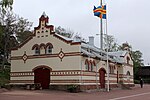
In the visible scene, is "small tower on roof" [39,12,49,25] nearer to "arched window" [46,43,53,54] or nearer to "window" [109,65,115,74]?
"arched window" [46,43,53,54]

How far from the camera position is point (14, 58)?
126 ft

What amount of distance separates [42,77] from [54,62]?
114 inches

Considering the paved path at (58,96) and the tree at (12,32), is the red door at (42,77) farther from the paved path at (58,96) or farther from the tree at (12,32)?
the tree at (12,32)

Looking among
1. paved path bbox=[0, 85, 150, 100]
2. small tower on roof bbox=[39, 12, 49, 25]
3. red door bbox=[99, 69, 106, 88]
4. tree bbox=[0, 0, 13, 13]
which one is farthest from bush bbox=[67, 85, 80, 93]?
tree bbox=[0, 0, 13, 13]

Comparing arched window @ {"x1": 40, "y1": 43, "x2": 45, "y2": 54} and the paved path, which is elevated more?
arched window @ {"x1": 40, "y1": 43, "x2": 45, "y2": 54}

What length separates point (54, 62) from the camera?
34656mm

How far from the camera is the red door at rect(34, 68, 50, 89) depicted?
35.7m

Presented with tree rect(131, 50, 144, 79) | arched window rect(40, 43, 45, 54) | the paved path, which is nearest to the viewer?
the paved path

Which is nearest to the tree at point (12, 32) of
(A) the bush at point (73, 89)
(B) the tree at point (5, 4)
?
(A) the bush at point (73, 89)

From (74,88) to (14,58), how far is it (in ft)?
35.5

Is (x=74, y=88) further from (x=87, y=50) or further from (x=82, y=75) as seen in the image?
(x=87, y=50)

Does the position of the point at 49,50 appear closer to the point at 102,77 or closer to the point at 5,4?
the point at 102,77

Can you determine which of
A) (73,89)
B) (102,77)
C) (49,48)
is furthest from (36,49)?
(102,77)

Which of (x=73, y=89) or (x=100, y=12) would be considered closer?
(x=73, y=89)
